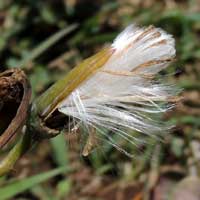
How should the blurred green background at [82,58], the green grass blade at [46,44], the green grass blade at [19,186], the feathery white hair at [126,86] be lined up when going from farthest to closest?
the green grass blade at [46,44]
the blurred green background at [82,58]
the green grass blade at [19,186]
the feathery white hair at [126,86]

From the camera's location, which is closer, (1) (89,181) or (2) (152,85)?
(2) (152,85)

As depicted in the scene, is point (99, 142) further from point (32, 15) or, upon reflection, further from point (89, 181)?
point (32, 15)

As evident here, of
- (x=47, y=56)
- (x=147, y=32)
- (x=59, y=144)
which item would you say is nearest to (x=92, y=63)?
(x=147, y=32)

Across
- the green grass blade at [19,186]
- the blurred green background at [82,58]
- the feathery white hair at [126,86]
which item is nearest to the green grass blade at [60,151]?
the blurred green background at [82,58]

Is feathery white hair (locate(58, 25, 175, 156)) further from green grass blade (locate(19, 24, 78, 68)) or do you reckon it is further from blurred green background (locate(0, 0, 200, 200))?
green grass blade (locate(19, 24, 78, 68))

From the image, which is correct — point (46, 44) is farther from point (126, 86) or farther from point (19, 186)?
point (126, 86)

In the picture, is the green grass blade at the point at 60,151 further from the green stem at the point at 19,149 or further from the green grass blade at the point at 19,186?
the green stem at the point at 19,149
